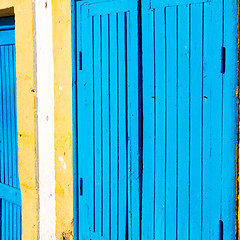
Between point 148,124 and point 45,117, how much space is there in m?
1.18

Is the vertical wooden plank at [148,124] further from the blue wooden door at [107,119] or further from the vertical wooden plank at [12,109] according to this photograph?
the vertical wooden plank at [12,109]

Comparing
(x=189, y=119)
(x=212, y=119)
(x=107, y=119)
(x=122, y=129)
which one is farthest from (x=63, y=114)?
(x=212, y=119)

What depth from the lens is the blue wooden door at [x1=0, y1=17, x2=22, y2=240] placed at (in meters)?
4.02

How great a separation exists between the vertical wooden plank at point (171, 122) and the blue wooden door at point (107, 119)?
0.81 ft

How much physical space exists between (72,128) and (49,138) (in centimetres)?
39

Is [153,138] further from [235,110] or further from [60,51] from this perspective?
[60,51]

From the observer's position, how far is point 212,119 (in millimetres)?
2230

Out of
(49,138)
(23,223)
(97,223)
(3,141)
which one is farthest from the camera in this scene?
(3,141)

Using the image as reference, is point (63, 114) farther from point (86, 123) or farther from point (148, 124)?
point (148, 124)

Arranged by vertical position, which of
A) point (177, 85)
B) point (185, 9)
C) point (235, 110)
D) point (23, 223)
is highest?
point (185, 9)

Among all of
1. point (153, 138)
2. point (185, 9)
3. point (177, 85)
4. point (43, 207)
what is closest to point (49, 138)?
point (43, 207)

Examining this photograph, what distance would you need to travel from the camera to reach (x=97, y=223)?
115 inches

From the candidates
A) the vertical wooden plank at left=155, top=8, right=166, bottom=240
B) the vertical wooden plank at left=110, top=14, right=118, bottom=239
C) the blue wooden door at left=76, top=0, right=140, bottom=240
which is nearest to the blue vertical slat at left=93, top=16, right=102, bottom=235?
the blue wooden door at left=76, top=0, right=140, bottom=240

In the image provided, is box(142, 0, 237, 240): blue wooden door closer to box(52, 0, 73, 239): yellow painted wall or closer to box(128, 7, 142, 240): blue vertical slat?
box(128, 7, 142, 240): blue vertical slat
